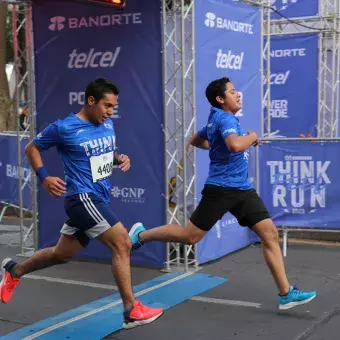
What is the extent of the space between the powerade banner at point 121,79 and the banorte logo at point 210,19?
577 millimetres

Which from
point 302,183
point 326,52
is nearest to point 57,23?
point 302,183

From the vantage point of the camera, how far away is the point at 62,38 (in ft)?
24.7

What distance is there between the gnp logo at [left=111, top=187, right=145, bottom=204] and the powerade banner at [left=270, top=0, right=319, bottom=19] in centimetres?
719

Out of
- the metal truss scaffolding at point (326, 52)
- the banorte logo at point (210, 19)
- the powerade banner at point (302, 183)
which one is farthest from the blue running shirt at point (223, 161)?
the metal truss scaffolding at point (326, 52)

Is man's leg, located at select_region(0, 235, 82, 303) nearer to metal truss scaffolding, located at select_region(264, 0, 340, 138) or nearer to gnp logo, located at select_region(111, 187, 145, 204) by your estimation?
gnp logo, located at select_region(111, 187, 145, 204)

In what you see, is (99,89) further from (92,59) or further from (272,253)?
(92,59)

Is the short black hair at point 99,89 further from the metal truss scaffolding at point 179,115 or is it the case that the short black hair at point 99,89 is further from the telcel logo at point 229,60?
the telcel logo at point 229,60

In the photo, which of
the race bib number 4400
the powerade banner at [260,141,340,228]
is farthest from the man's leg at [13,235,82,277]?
the powerade banner at [260,141,340,228]

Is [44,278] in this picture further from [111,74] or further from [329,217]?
[329,217]

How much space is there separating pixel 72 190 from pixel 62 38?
2974 mm

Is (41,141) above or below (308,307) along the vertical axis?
above

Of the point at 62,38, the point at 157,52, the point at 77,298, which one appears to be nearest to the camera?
the point at 77,298

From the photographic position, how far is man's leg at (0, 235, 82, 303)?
208 inches

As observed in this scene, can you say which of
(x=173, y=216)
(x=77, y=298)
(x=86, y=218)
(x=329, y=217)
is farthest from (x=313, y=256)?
(x=86, y=218)
